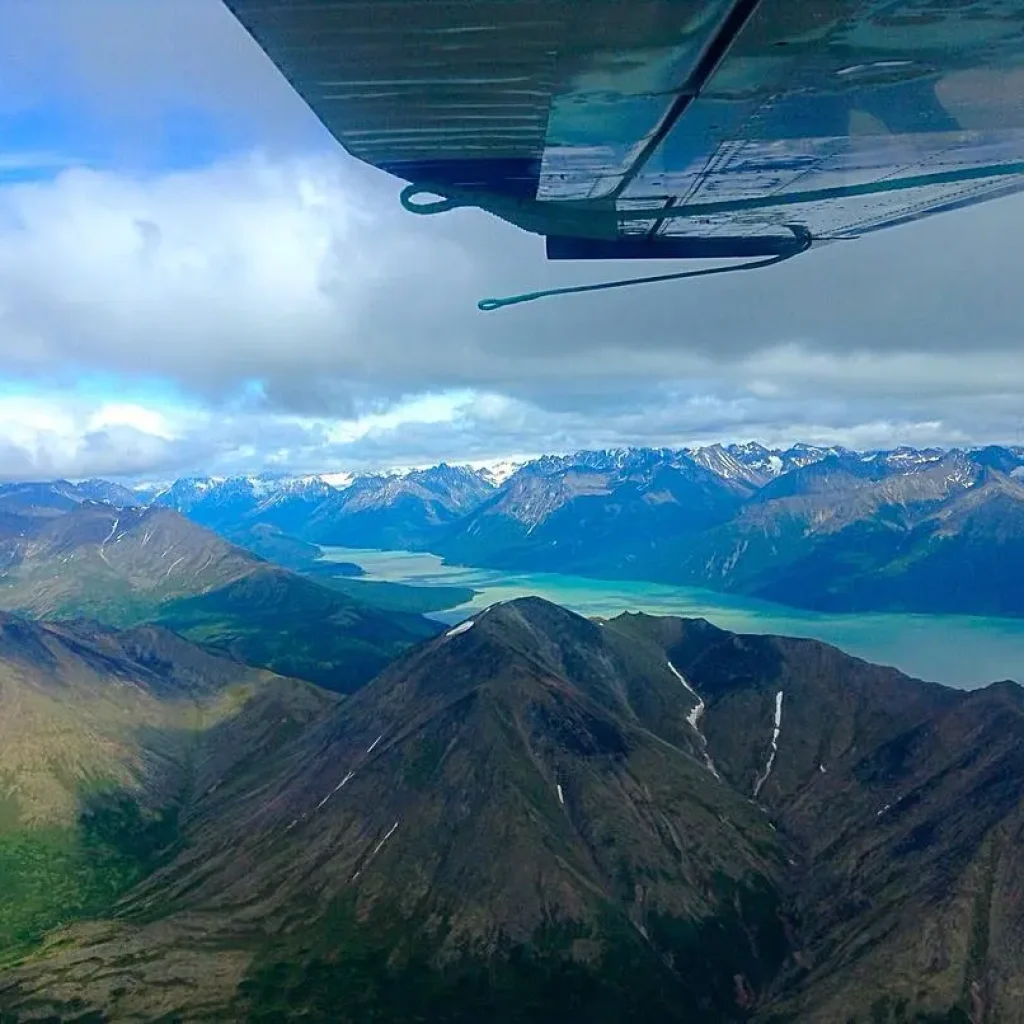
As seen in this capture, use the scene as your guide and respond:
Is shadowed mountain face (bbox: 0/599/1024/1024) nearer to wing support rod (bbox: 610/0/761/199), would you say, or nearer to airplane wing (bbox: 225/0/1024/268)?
airplane wing (bbox: 225/0/1024/268)

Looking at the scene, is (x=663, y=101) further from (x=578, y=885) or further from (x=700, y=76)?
(x=578, y=885)

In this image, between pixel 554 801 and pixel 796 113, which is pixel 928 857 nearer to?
Answer: pixel 554 801

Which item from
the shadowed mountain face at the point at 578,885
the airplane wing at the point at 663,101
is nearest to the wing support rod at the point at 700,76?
the airplane wing at the point at 663,101

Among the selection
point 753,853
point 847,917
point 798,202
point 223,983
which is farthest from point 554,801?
point 798,202

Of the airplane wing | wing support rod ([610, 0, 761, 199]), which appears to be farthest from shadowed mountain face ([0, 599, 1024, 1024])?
wing support rod ([610, 0, 761, 199])

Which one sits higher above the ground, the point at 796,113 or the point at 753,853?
the point at 796,113

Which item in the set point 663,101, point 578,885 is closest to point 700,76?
point 663,101
